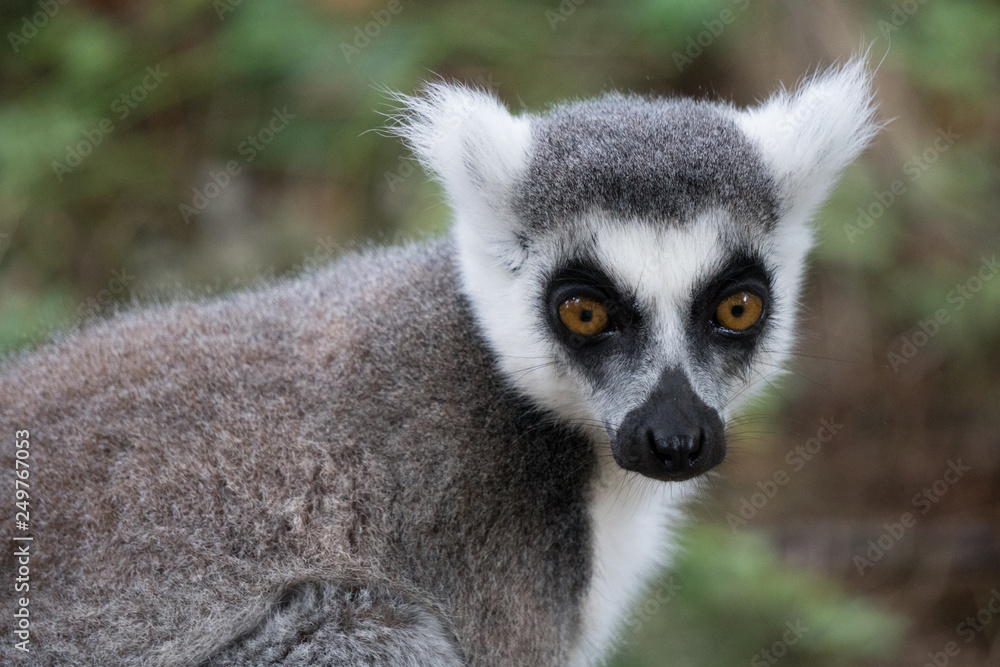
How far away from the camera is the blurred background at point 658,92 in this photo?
20.2ft

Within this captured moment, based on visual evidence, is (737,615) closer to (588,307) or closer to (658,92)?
(588,307)

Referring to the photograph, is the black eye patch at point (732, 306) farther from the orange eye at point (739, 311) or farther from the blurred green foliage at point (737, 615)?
the blurred green foliage at point (737, 615)

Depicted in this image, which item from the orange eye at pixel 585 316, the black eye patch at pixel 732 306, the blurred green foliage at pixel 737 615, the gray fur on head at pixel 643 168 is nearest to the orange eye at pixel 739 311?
the black eye patch at pixel 732 306

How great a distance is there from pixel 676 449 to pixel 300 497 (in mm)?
1268

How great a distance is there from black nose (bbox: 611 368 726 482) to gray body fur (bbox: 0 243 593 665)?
0.49 m

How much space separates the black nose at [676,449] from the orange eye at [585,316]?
1.32 ft

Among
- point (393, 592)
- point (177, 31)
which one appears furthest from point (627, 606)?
point (177, 31)

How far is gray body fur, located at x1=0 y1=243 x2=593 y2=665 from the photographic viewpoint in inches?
118

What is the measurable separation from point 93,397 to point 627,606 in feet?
7.26

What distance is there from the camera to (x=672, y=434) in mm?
2902

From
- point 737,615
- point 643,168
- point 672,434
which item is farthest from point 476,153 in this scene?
point 737,615

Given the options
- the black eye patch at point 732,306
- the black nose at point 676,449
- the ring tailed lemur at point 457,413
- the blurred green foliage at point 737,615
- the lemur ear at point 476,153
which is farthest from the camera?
the blurred green foliage at point 737,615

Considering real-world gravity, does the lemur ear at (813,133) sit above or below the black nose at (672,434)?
above

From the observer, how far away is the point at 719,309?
3.14 m
